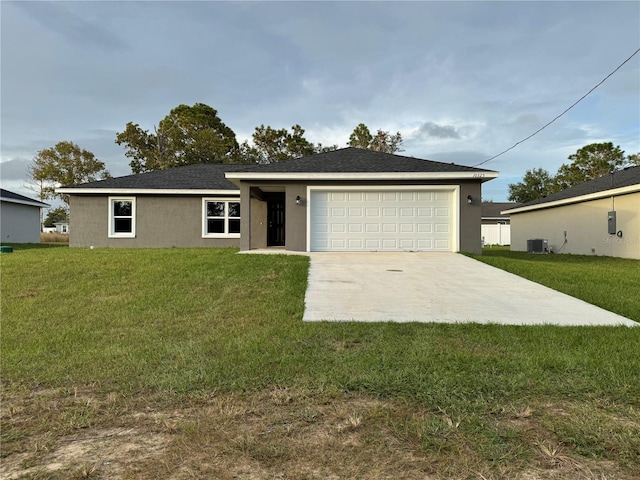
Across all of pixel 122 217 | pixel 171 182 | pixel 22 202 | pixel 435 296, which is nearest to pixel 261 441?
pixel 435 296

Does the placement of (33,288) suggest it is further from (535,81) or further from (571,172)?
(571,172)

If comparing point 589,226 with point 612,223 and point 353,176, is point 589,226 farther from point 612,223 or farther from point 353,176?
point 353,176

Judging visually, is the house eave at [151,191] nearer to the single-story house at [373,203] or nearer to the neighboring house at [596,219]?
the single-story house at [373,203]

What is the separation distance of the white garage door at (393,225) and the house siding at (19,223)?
18371 millimetres

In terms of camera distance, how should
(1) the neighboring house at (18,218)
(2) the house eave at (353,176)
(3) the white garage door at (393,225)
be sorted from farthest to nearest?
(1) the neighboring house at (18,218)
(3) the white garage door at (393,225)
(2) the house eave at (353,176)

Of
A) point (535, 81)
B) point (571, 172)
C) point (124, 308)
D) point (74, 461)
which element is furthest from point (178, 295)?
point (571, 172)

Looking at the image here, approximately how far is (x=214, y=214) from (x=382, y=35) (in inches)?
352

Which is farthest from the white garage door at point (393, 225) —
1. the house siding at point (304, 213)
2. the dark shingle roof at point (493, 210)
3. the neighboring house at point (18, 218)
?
the dark shingle roof at point (493, 210)

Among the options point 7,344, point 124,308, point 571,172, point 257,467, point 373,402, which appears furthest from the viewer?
point 571,172

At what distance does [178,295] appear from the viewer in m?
6.67

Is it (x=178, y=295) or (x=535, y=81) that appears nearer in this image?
(x=178, y=295)

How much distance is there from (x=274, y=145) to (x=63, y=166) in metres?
18.4

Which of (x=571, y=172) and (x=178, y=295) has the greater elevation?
(x=571, y=172)

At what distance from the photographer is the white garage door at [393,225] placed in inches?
502
